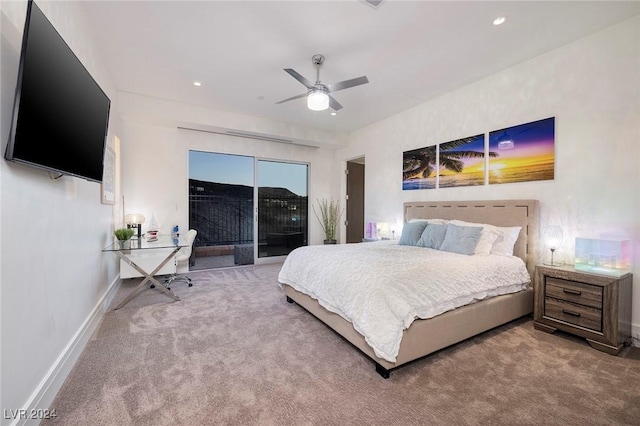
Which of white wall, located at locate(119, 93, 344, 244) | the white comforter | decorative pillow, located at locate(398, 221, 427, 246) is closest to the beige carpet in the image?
the white comforter

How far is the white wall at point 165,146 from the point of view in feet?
14.5

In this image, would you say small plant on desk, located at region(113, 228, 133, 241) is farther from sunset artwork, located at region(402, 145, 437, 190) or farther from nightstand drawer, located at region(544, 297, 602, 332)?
nightstand drawer, located at region(544, 297, 602, 332)

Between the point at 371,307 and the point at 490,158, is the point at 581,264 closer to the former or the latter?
the point at 490,158

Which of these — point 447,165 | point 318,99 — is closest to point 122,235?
point 318,99

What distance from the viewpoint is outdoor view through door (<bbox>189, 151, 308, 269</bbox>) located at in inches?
228

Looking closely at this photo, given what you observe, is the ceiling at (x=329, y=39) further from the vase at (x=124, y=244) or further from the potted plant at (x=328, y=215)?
the potted plant at (x=328, y=215)

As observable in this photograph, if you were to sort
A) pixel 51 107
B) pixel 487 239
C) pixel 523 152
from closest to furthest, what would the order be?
pixel 51 107 → pixel 487 239 → pixel 523 152

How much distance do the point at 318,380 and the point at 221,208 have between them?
5323mm

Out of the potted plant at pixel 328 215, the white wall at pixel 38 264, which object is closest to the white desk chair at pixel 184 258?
the white wall at pixel 38 264

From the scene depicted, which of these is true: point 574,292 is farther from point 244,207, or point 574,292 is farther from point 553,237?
point 244,207

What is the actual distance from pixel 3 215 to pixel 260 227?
4646 mm

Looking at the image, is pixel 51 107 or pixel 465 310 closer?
pixel 51 107

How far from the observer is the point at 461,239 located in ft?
10.2

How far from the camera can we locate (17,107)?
1284mm
